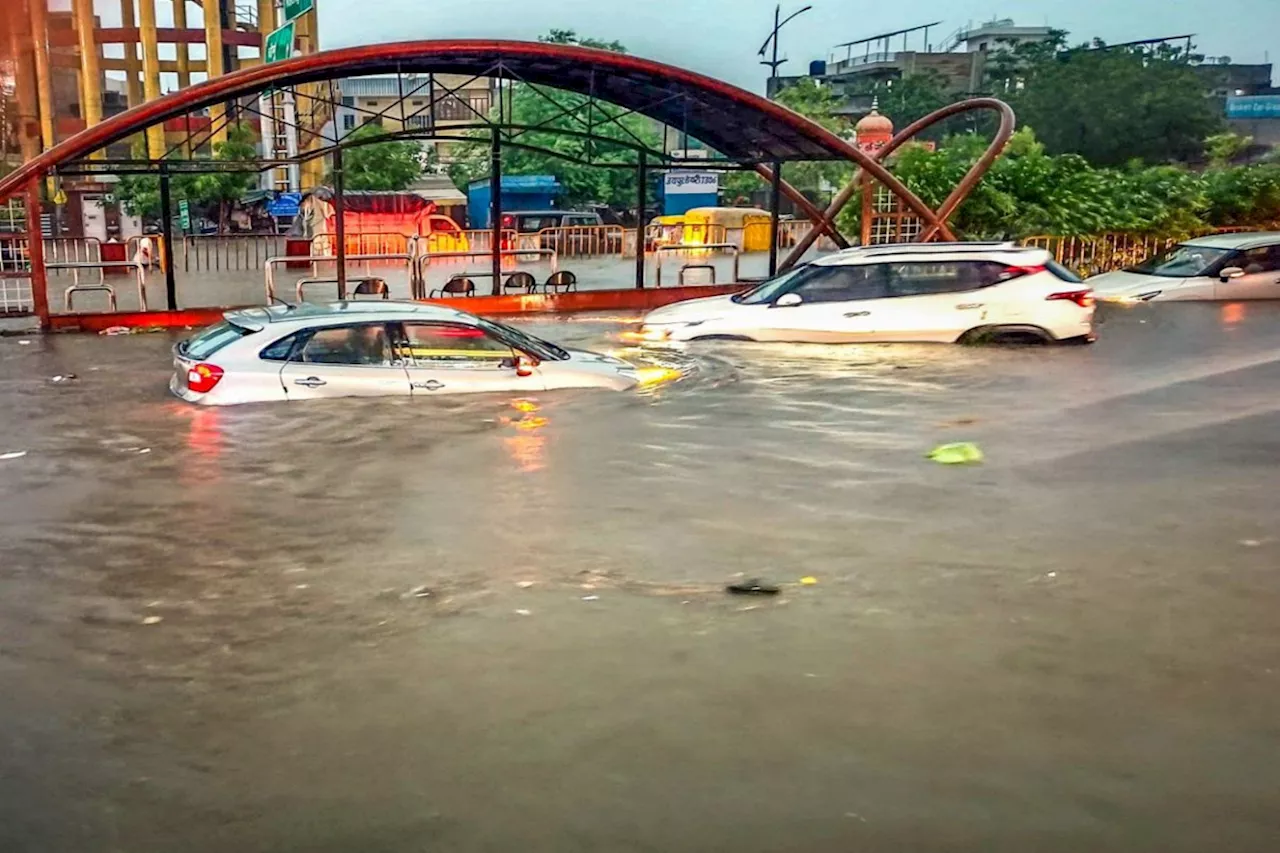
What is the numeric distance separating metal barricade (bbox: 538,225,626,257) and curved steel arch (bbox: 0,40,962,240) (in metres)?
13.1

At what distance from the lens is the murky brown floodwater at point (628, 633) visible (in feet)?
14.7

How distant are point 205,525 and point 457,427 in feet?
10.1

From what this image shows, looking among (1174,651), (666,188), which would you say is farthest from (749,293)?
(666,188)

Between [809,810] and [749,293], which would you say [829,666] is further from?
[749,293]

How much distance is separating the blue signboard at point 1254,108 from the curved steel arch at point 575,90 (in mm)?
51110

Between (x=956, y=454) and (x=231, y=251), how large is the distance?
31.0m

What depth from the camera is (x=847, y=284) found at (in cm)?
1552

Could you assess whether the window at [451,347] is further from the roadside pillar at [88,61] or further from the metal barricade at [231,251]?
the roadside pillar at [88,61]

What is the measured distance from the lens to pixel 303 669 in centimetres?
570

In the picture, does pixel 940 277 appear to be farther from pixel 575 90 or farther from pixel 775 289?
pixel 575 90

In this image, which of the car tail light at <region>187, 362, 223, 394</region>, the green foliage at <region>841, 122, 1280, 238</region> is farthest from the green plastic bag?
the green foliage at <region>841, 122, 1280, 238</region>

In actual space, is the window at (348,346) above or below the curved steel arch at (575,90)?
below

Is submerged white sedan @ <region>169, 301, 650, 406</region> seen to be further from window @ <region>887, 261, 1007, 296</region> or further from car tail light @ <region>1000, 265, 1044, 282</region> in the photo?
car tail light @ <region>1000, 265, 1044, 282</region>

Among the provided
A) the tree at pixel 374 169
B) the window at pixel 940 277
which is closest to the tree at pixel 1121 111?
the tree at pixel 374 169
